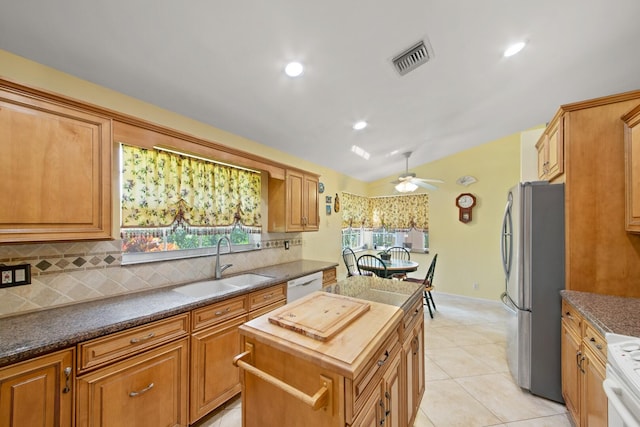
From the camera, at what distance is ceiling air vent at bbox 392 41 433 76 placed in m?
1.85

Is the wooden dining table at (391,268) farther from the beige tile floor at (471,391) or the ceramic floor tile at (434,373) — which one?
the ceramic floor tile at (434,373)

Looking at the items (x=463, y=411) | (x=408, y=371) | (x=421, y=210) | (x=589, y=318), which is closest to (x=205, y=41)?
(x=408, y=371)

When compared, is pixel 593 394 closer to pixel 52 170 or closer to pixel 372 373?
pixel 372 373

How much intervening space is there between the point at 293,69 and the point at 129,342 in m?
2.10

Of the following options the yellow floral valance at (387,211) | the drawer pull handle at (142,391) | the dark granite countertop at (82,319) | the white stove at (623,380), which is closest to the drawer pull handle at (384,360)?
the white stove at (623,380)

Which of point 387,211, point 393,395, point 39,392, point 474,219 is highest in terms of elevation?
point 387,211

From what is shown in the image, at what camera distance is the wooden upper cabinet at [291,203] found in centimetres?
300

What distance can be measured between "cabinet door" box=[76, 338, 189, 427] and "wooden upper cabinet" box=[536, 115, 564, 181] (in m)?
3.14

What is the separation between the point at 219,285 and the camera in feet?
7.79

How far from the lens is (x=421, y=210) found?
16.8 feet

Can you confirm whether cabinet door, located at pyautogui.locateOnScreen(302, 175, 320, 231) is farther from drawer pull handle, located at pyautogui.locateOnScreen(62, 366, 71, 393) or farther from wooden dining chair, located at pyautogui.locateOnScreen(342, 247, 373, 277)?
drawer pull handle, located at pyautogui.locateOnScreen(62, 366, 71, 393)

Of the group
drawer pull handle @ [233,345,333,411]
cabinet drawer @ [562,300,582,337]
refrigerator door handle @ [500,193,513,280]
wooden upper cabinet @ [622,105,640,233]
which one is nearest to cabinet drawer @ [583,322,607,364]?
cabinet drawer @ [562,300,582,337]

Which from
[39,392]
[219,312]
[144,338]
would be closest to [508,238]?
[219,312]

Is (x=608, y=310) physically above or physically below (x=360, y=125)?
below
